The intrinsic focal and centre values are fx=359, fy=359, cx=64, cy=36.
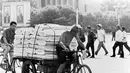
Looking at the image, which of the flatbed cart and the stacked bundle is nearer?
the flatbed cart

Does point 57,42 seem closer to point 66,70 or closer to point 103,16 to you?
point 66,70

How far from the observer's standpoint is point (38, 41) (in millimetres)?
8328

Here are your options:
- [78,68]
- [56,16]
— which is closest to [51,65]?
[78,68]

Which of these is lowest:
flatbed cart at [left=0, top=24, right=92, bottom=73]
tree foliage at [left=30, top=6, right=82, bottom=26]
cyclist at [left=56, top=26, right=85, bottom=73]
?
tree foliage at [left=30, top=6, right=82, bottom=26]

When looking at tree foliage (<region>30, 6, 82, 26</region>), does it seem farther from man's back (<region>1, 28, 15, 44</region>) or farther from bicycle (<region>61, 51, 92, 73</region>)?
bicycle (<region>61, 51, 92, 73</region>)

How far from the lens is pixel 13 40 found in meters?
10.0

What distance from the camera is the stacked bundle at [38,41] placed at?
807 cm

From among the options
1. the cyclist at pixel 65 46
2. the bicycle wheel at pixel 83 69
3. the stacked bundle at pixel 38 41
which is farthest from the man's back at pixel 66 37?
the bicycle wheel at pixel 83 69

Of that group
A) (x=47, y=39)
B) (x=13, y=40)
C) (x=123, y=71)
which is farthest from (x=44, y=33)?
(x=123, y=71)

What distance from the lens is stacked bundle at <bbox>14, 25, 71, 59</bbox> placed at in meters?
8.07

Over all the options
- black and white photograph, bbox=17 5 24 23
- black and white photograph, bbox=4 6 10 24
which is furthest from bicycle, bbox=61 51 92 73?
black and white photograph, bbox=4 6 10 24

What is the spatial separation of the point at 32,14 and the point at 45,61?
76426 mm

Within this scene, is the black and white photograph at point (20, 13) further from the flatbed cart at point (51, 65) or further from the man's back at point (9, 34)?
the flatbed cart at point (51, 65)

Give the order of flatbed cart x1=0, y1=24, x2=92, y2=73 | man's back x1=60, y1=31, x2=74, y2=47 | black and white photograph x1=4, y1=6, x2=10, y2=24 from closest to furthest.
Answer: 1. flatbed cart x1=0, y1=24, x2=92, y2=73
2. man's back x1=60, y1=31, x2=74, y2=47
3. black and white photograph x1=4, y1=6, x2=10, y2=24
